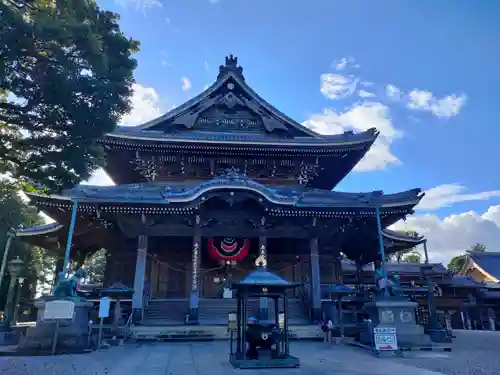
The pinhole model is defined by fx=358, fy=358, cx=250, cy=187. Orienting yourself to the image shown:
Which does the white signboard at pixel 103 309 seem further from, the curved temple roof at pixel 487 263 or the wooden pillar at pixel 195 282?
the curved temple roof at pixel 487 263

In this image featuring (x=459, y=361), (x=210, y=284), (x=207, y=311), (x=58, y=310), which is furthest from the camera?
(x=210, y=284)

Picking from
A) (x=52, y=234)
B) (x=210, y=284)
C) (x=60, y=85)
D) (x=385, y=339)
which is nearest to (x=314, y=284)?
(x=385, y=339)

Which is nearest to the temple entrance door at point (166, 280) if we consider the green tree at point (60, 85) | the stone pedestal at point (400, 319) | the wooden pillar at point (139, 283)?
the wooden pillar at point (139, 283)

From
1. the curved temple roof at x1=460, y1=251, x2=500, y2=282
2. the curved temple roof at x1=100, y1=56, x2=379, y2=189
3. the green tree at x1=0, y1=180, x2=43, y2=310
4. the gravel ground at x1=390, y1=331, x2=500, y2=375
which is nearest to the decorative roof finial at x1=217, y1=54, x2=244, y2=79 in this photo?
the curved temple roof at x1=100, y1=56, x2=379, y2=189

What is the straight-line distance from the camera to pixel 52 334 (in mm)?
11055

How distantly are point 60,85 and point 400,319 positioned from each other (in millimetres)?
12104

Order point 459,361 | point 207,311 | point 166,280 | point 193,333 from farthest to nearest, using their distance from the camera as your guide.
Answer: point 166,280 → point 207,311 → point 193,333 → point 459,361

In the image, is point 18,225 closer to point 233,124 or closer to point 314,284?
point 233,124

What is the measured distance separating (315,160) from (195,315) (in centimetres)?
1029

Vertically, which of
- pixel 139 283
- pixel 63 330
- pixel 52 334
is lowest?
pixel 52 334

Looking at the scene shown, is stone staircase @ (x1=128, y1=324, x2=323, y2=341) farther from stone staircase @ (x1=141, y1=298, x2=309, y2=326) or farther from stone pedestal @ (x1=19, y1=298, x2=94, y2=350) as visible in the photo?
stone pedestal @ (x1=19, y1=298, x2=94, y2=350)

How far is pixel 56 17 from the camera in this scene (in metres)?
8.29

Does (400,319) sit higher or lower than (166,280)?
lower

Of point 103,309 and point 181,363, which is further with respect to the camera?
point 103,309
